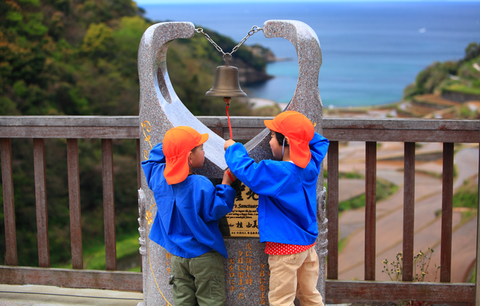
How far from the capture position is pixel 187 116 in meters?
2.81

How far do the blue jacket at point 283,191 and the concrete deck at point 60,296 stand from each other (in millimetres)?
1483

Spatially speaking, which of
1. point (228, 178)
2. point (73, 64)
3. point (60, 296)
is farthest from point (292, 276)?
point (73, 64)

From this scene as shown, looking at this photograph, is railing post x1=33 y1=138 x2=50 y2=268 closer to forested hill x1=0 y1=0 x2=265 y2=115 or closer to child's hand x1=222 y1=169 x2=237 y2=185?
child's hand x1=222 y1=169 x2=237 y2=185

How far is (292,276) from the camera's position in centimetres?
235

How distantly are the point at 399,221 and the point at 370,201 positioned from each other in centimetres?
1469

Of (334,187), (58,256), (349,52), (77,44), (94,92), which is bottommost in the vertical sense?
(58,256)

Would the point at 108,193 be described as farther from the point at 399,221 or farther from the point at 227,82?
the point at 399,221

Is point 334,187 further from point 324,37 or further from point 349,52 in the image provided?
point 324,37

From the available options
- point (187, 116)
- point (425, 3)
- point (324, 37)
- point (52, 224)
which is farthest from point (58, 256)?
point (425, 3)

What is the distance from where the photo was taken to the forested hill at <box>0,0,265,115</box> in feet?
52.8

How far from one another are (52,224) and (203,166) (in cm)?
1449

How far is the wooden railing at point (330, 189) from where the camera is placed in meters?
2.98

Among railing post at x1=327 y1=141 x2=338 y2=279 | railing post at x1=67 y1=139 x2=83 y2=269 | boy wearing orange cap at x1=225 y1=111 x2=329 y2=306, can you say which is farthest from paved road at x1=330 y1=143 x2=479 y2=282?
railing post at x1=67 y1=139 x2=83 y2=269

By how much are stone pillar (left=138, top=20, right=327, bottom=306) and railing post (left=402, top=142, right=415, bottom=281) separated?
745 millimetres
